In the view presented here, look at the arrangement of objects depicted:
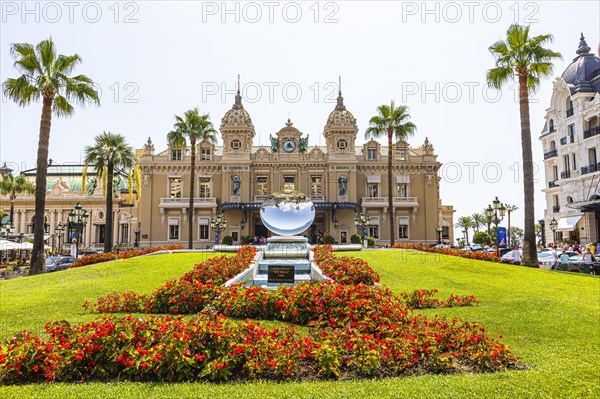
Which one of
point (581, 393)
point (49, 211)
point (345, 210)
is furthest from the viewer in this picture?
point (49, 211)

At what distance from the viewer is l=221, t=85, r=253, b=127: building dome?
1857 inches

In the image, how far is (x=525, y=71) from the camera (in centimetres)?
2364

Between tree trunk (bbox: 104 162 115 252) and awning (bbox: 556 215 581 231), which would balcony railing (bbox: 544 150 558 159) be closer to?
awning (bbox: 556 215 581 231)

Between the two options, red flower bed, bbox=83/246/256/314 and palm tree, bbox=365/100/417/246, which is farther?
palm tree, bbox=365/100/417/246

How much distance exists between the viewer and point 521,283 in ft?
49.3

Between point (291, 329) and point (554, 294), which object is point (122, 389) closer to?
point (291, 329)

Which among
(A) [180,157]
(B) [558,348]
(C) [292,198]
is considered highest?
(A) [180,157]

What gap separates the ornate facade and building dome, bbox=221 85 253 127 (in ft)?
105

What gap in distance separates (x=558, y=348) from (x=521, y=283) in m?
8.38

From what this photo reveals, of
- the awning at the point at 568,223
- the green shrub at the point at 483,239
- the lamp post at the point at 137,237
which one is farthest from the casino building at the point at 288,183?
the awning at the point at 568,223

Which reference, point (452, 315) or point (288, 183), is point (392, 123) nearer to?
point (288, 183)

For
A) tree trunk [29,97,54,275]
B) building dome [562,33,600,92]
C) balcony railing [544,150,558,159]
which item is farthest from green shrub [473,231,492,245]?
tree trunk [29,97,54,275]

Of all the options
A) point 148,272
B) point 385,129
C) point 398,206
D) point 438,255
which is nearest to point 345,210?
point 398,206

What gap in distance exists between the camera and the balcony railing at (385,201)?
152 feet
